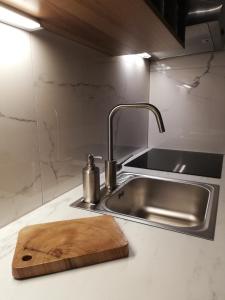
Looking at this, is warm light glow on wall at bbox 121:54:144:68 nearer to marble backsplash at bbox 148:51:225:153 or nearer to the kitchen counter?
marble backsplash at bbox 148:51:225:153

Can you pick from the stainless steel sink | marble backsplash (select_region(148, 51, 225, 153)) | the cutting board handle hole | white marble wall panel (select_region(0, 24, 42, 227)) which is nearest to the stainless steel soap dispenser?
the stainless steel sink

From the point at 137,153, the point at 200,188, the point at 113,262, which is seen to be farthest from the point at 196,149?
the point at 113,262

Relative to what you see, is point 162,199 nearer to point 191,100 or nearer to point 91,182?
point 91,182

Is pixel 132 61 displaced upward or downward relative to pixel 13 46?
upward

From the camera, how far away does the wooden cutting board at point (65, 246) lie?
0.47m

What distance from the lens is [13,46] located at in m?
0.64

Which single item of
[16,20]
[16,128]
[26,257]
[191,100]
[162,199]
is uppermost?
[16,20]

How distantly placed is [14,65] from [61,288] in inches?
23.5

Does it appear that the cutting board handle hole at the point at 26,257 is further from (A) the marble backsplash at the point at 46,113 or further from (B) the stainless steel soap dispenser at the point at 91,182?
(B) the stainless steel soap dispenser at the point at 91,182

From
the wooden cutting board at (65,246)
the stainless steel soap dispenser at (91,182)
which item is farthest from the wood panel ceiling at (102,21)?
the wooden cutting board at (65,246)

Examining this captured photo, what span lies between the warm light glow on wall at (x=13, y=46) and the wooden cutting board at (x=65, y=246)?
0.48 meters

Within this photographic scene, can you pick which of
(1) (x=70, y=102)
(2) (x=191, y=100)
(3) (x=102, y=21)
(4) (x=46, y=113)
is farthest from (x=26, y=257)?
(2) (x=191, y=100)

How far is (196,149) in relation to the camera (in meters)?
1.69

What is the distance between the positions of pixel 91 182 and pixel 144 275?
40 centimetres
